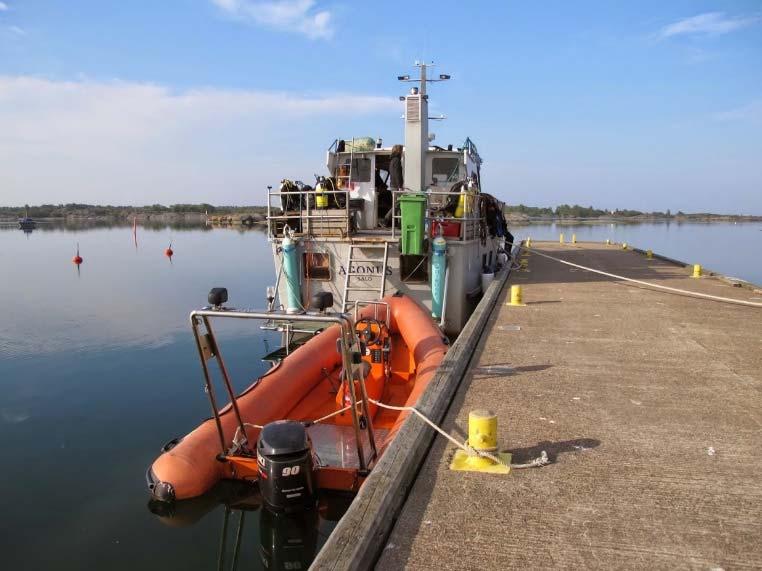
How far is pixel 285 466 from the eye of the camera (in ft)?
13.7

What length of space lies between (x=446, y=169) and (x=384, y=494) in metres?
10.7

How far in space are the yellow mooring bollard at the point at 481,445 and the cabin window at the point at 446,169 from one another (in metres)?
9.93

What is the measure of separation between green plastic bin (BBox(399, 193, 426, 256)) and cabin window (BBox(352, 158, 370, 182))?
305cm

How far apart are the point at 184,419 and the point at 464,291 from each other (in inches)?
224

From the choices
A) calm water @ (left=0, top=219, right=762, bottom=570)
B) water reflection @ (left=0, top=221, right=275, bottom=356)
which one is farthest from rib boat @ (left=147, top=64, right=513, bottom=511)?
water reflection @ (left=0, top=221, right=275, bottom=356)

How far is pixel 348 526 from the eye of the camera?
264 cm

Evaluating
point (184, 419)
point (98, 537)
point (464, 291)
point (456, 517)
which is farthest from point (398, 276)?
point (456, 517)

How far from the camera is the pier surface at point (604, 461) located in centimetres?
251

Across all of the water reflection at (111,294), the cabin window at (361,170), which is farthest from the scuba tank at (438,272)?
the water reflection at (111,294)

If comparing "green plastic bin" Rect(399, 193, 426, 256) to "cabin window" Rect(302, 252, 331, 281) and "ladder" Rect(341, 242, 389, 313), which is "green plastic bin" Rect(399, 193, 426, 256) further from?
"cabin window" Rect(302, 252, 331, 281)

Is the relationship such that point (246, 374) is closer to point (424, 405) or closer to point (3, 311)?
point (424, 405)

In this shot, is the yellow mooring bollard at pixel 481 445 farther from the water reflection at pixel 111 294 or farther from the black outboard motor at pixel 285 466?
the water reflection at pixel 111 294

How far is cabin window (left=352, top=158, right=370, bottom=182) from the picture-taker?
12484 mm

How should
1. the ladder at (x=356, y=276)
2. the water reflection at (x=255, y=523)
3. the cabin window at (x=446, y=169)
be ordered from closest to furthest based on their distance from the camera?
the water reflection at (x=255, y=523), the ladder at (x=356, y=276), the cabin window at (x=446, y=169)
